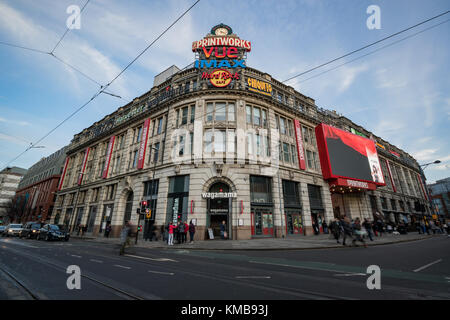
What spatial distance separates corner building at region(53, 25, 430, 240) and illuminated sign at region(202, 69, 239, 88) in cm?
12

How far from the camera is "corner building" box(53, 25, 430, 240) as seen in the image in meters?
20.0

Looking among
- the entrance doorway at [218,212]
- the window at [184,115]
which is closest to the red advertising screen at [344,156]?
the entrance doorway at [218,212]

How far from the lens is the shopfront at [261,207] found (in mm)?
19828

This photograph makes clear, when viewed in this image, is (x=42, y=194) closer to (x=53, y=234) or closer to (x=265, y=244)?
(x=53, y=234)

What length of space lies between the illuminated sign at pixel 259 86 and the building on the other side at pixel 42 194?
191 feet

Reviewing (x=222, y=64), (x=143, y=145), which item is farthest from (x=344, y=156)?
(x=143, y=145)

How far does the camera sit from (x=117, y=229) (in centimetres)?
2536

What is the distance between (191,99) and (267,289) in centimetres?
2208

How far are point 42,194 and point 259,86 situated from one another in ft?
224

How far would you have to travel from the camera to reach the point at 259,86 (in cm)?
2445

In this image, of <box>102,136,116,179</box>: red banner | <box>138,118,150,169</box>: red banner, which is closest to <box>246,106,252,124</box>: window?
<box>138,118,150,169</box>: red banner

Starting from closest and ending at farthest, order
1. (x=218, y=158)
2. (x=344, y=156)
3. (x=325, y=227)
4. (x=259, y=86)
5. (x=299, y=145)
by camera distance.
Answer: (x=218, y=158) → (x=325, y=227) → (x=259, y=86) → (x=299, y=145) → (x=344, y=156)
